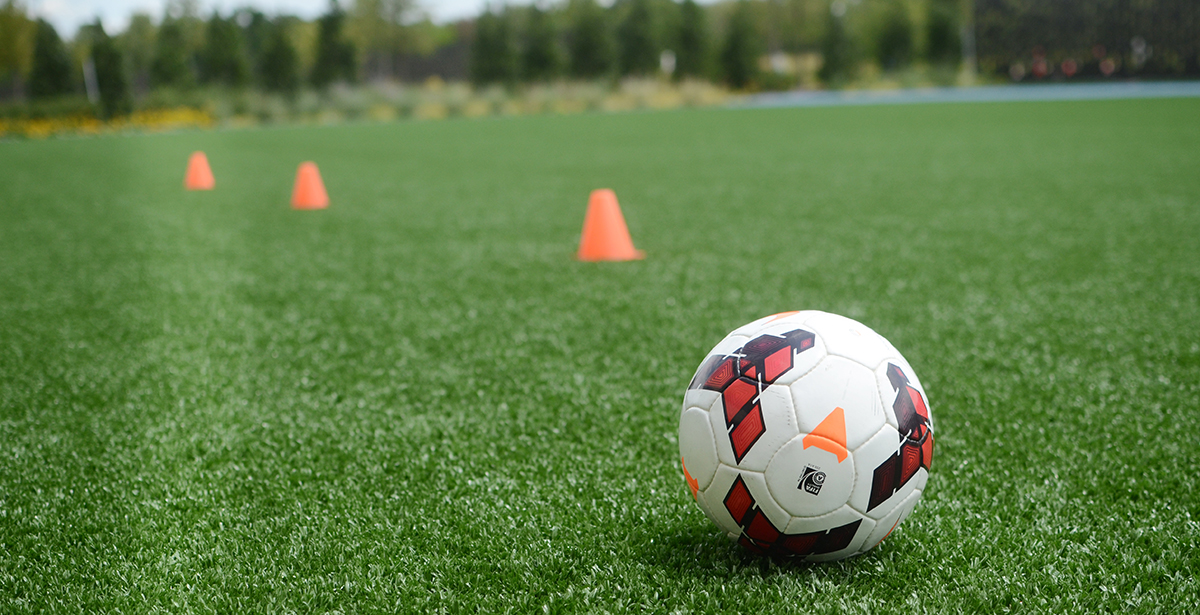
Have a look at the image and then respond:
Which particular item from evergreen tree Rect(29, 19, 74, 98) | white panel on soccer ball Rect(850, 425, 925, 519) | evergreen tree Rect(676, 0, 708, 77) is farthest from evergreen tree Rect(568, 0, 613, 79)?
white panel on soccer ball Rect(850, 425, 925, 519)

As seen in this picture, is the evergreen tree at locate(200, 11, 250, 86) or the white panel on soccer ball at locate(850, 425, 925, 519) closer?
the white panel on soccer ball at locate(850, 425, 925, 519)

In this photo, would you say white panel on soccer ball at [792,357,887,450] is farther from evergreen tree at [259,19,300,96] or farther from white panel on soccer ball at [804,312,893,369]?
evergreen tree at [259,19,300,96]

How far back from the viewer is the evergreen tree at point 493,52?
137 feet

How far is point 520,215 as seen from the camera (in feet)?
A: 27.6

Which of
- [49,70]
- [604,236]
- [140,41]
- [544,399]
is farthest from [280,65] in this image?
[544,399]

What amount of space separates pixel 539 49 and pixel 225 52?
48.1 feet

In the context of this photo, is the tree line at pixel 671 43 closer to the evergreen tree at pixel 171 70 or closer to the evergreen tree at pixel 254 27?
the evergreen tree at pixel 171 70

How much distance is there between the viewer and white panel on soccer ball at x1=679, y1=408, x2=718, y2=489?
6.56ft

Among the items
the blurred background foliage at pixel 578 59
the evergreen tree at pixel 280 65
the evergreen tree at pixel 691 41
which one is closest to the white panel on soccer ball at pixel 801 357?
the blurred background foliage at pixel 578 59

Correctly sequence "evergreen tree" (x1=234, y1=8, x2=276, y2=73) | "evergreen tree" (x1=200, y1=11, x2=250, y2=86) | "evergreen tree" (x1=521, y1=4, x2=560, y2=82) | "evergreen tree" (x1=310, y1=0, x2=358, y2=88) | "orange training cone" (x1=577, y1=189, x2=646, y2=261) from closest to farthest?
1. "orange training cone" (x1=577, y1=189, x2=646, y2=261)
2. "evergreen tree" (x1=200, y1=11, x2=250, y2=86)
3. "evergreen tree" (x1=310, y1=0, x2=358, y2=88)
4. "evergreen tree" (x1=521, y1=4, x2=560, y2=82)
5. "evergreen tree" (x1=234, y1=8, x2=276, y2=73)

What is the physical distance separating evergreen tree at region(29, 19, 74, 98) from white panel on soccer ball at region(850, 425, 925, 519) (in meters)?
39.3

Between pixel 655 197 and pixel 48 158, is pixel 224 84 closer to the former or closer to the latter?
pixel 48 158

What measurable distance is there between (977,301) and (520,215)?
476cm

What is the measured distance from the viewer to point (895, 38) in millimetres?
49469
